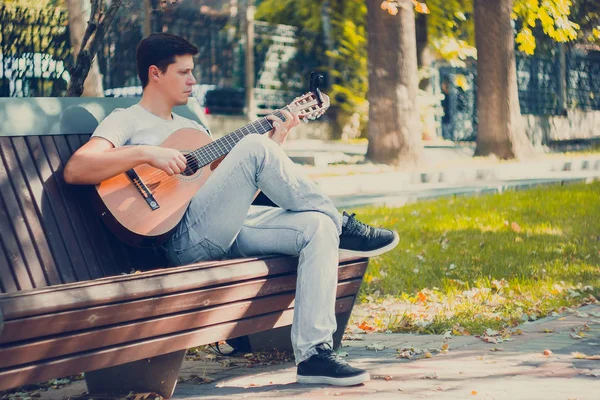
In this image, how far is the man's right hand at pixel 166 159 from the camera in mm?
4422

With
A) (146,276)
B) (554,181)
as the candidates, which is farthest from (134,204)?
(554,181)

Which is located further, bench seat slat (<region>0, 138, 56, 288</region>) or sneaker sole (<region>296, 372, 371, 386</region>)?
sneaker sole (<region>296, 372, 371, 386</region>)

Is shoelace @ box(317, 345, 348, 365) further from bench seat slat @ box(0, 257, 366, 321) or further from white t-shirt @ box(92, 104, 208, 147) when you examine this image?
white t-shirt @ box(92, 104, 208, 147)

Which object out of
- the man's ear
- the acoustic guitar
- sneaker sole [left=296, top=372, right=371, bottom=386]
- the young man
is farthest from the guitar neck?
sneaker sole [left=296, top=372, right=371, bottom=386]

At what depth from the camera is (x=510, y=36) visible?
18.3 metres


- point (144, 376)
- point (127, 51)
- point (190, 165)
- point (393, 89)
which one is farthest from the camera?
point (127, 51)

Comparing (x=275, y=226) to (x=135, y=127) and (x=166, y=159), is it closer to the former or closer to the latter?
(x=166, y=159)

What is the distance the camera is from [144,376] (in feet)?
13.5

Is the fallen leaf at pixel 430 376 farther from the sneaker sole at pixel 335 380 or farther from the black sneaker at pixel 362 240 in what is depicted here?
the black sneaker at pixel 362 240

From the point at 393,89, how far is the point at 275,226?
37.0 feet

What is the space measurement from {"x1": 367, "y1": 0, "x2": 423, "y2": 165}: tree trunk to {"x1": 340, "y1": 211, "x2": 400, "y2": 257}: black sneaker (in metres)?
10.8

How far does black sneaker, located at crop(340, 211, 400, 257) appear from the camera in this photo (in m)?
4.77

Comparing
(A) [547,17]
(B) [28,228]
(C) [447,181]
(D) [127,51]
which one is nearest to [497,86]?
(A) [547,17]

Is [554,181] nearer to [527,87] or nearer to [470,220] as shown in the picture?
Result: [470,220]
